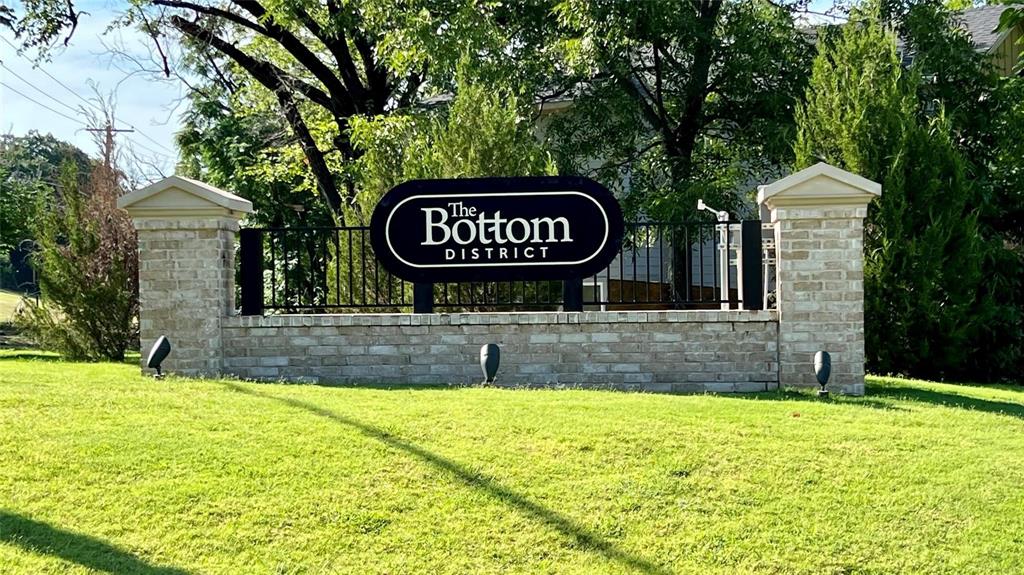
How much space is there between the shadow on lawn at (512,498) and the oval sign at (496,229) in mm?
2801

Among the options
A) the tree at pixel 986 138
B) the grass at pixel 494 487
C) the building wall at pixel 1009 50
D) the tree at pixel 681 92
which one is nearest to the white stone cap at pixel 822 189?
the grass at pixel 494 487

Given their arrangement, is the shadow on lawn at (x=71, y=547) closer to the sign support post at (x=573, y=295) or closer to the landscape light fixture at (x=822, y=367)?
the sign support post at (x=573, y=295)

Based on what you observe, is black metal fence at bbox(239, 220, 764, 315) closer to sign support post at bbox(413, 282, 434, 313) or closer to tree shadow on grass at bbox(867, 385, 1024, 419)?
sign support post at bbox(413, 282, 434, 313)

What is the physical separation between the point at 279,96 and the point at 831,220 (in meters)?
13.1

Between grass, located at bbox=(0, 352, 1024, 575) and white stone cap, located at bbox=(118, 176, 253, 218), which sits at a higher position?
white stone cap, located at bbox=(118, 176, 253, 218)

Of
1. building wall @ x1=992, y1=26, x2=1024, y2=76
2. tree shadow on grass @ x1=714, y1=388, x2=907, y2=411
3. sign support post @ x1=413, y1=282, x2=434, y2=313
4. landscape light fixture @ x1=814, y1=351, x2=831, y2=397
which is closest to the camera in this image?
tree shadow on grass @ x1=714, y1=388, x2=907, y2=411

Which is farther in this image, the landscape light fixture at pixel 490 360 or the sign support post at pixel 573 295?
the sign support post at pixel 573 295

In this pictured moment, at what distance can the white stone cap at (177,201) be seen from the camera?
8.68 metres

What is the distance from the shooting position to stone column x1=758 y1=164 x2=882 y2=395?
8.32 metres

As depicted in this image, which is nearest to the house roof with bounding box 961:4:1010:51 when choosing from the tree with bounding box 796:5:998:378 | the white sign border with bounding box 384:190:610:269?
the tree with bounding box 796:5:998:378

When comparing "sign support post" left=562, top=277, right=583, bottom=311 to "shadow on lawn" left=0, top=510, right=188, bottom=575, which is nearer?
"shadow on lawn" left=0, top=510, right=188, bottom=575

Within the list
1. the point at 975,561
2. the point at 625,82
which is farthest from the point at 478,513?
the point at 625,82

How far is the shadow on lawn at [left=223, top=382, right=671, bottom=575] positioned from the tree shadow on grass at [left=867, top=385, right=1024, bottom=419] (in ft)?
15.1

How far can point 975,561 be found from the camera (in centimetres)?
463
